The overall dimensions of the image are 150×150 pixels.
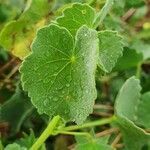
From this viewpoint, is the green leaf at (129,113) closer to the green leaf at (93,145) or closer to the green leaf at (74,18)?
the green leaf at (93,145)

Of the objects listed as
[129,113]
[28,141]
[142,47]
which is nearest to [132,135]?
[129,113]

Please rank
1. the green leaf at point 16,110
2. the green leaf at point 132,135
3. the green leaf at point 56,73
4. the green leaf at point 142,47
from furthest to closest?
the green leaf at point 142,47 → the green leaf at point 16,110 → the green leaf at point 132,135 → the green leaf at point 56,73

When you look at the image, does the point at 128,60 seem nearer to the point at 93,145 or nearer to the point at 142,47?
the point at 142,47

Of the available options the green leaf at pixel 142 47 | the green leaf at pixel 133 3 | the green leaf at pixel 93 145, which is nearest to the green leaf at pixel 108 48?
the green leaf at pixel 93 145

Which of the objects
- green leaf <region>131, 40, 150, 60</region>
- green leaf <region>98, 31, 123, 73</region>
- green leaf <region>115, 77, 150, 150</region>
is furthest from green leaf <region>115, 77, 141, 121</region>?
green leaf <region>131, 40, 150, 60</region>

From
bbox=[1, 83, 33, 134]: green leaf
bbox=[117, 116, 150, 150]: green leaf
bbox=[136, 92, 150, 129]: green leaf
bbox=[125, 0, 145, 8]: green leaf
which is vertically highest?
bbox=[125, 0, 145, 8]: green leaf

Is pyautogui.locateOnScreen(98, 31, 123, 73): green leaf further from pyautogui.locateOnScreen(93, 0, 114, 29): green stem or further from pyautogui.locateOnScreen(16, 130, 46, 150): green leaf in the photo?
pyautogui.locateOnScreen(16, 130, 46, 150): green leaf
